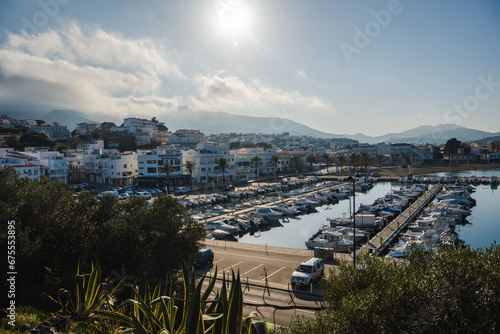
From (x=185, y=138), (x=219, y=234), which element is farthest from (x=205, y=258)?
(x=185, y=138)

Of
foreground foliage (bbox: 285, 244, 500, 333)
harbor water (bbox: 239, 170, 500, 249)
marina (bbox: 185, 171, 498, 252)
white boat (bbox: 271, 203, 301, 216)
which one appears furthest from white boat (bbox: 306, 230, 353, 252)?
foreground foliage (bbox: 285, 244, 500, 333)

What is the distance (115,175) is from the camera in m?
71.7

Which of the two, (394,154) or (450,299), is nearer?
(450,299)

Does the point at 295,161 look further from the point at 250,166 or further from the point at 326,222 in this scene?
the point at 326,222

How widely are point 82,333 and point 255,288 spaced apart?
1063cm

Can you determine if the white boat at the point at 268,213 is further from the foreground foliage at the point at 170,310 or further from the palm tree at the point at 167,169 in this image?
the foreground foliage at the point at 170,310

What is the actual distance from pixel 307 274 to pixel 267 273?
126 inches

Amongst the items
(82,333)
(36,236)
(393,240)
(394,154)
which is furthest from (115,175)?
(394,154)

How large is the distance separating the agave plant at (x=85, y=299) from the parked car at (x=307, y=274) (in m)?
9.97

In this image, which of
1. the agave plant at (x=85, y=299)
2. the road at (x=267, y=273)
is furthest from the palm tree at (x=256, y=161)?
the agave plant at (x=85, y=299)

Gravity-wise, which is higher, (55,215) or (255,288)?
(55,215)

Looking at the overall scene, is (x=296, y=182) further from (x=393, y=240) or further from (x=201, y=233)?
(x=201, y=233)

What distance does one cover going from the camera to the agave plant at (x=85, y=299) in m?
10.1

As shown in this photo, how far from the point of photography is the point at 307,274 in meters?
18.1
